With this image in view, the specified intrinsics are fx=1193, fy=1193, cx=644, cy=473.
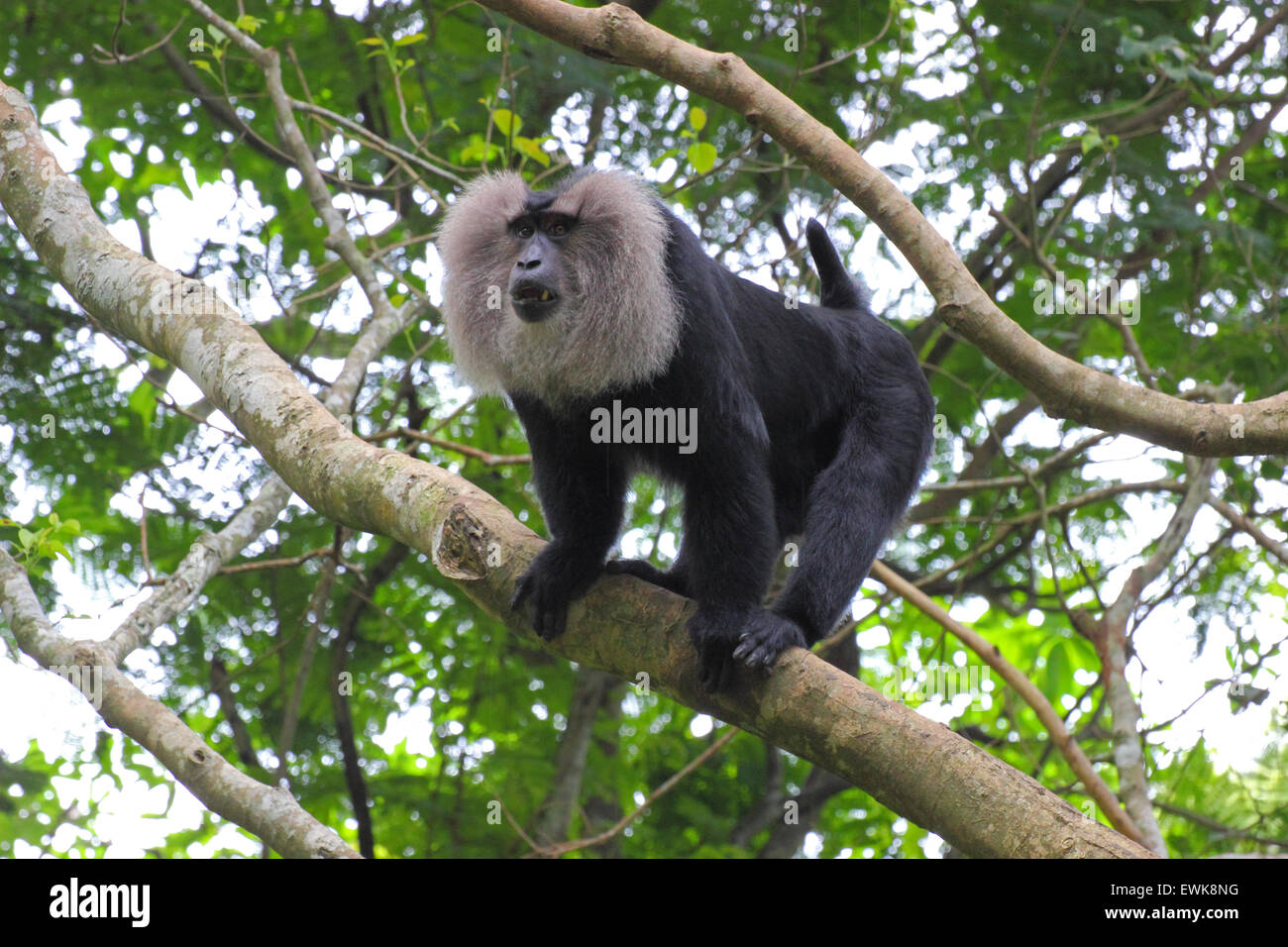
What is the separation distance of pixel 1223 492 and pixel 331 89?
653cm

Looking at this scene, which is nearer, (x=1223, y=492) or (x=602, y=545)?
(x=602, y=545)

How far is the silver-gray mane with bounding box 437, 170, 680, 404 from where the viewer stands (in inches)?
162

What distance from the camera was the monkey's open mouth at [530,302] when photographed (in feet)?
13.9

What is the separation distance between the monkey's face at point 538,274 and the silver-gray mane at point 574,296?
1.1 inches

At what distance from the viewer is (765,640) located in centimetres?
355

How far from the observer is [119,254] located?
4.24 m

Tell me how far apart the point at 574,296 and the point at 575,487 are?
0.73m

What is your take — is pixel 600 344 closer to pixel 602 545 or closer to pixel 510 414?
pixel 602 545

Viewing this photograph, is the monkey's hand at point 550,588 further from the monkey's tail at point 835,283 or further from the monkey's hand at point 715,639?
the monkey's tail at point 835,283

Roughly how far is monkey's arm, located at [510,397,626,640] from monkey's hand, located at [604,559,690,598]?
0.11 m

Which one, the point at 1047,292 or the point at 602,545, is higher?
the point at 1047,292

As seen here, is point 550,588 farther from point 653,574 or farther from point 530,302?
point 530,302

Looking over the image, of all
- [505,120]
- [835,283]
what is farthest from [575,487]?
[505,120]
